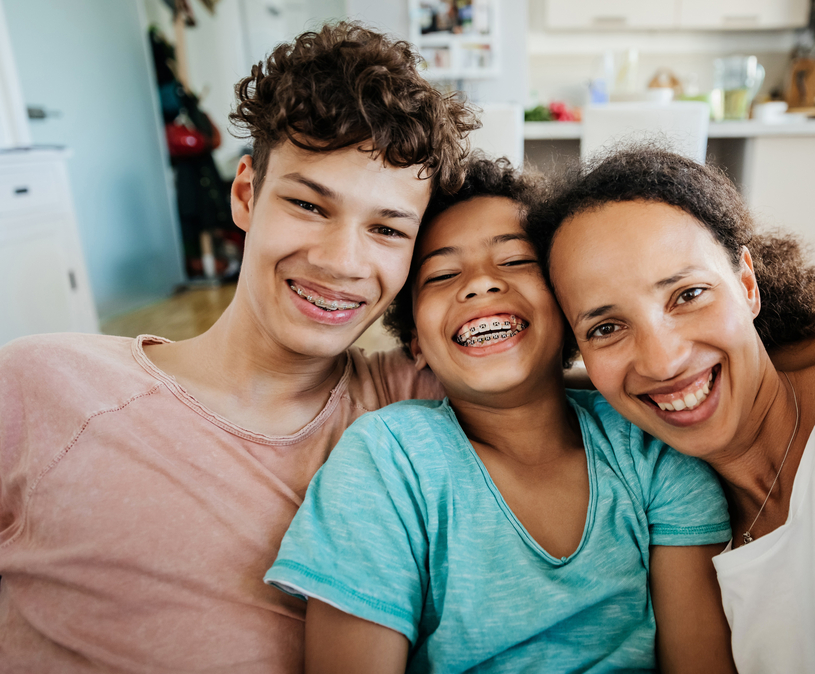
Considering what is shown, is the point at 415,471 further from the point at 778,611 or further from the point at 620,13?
the point at 620,13

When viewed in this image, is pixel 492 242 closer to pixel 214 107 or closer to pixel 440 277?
pixel 440 277

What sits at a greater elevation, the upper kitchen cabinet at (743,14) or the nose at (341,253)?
the upper kitchen cabinet at (743,14)

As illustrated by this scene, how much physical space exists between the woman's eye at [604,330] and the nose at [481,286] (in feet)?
0.52

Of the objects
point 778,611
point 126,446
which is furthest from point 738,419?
point 126,446

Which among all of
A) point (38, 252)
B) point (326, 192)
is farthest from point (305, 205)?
point (38, 252)

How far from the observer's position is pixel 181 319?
13.2 feet

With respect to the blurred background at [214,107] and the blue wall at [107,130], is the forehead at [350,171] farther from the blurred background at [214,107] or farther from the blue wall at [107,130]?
the blue wall at [107,130]

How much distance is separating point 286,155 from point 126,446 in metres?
0.50

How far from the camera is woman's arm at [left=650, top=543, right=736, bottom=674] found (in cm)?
82

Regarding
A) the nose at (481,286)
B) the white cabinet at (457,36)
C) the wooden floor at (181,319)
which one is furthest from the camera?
the white cabinet at (457,36)

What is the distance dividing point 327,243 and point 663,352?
1.65 ft

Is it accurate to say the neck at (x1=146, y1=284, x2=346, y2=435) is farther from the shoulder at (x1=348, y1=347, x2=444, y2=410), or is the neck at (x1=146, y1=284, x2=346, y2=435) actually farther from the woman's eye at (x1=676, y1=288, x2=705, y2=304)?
the woman's eye at (x1=676, y1=288, x2=705, y2=304)

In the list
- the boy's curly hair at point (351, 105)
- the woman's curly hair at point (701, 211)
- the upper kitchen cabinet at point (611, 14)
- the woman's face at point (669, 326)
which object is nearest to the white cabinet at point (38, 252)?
the boy's curly hair at point (351, 105)

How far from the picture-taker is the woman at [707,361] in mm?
779
